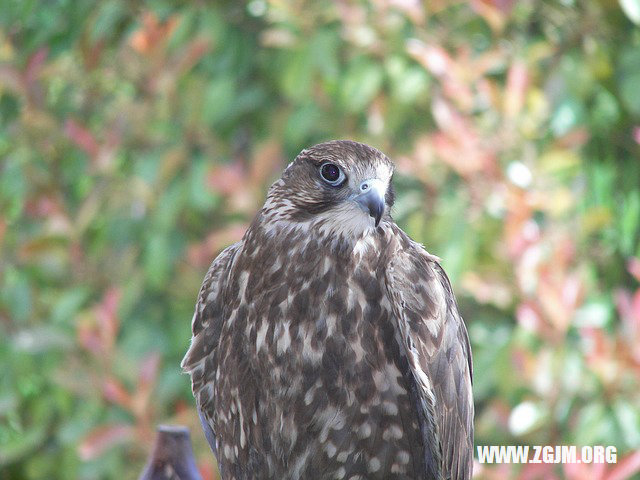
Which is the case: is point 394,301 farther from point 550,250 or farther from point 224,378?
point 550,250

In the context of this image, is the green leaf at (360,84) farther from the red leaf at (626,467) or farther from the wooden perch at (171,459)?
the wooden perch at (171,459)

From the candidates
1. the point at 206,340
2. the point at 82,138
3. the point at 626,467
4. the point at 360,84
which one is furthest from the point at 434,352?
the point at 82,138

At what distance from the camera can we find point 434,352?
6.65 feet

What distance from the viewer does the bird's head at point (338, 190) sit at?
6.30 ft

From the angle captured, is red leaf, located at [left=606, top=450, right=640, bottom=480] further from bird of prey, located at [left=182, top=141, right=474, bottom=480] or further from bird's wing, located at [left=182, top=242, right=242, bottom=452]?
bird's wing, located at [left=182, top=242, right=242, bottom=452]

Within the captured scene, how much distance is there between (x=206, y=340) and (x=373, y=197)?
52 cm

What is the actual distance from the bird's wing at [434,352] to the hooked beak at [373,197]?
0.51 ft

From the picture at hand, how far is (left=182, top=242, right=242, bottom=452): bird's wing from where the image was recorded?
2166 millimetres

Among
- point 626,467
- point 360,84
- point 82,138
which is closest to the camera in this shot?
point 626,467

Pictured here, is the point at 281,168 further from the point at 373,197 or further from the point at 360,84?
the point at 373,197

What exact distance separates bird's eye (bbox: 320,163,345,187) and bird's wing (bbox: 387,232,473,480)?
0.19 metres

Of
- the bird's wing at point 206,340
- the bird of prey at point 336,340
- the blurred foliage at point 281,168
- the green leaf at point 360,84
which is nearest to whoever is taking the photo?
the bird of prey at point 336,340

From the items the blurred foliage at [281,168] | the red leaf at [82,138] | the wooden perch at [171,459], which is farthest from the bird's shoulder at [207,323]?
the red leaf at [82,138]

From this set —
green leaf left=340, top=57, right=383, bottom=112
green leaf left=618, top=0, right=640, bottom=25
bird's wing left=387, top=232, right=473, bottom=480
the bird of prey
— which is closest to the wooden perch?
the bird of prey
